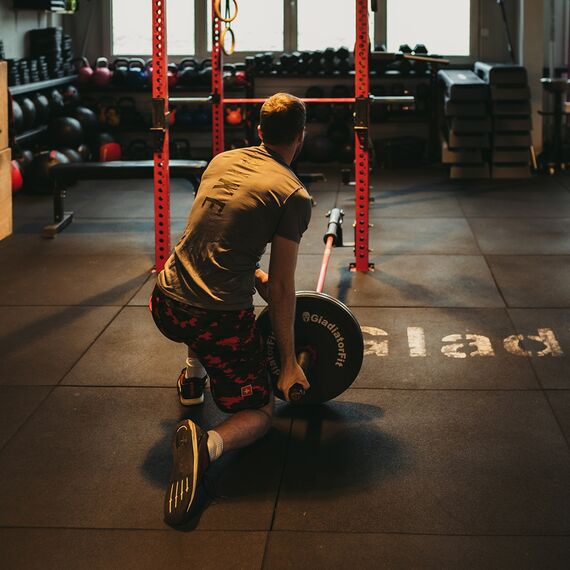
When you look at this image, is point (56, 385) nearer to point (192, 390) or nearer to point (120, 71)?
point (192, 390)

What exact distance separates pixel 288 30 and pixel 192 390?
8236mm

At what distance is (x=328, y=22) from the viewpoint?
1102 centimetres

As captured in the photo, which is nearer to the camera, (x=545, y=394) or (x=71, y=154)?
(x=545, y=394)

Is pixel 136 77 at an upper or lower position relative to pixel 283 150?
upper

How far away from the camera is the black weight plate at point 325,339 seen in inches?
125

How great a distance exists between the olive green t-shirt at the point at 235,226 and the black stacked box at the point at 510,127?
685 cm

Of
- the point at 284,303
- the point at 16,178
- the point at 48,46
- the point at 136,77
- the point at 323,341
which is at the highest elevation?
the point at 48,46

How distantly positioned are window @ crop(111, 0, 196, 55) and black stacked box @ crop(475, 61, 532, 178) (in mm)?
3649

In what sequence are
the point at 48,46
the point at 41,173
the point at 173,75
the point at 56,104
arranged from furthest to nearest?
the point at 173,75
the point at 48,46
the point at 56,104
the point at 41,173

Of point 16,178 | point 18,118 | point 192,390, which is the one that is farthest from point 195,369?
point 18,118

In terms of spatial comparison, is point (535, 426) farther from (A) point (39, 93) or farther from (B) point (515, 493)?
(A) point (39, 93)

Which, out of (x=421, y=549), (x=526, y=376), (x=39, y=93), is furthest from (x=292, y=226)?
(x=39, y=93)

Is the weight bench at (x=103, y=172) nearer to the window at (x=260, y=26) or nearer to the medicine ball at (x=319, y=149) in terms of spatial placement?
the medicine ball at (x=319, y=149)

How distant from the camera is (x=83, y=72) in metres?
10.2
